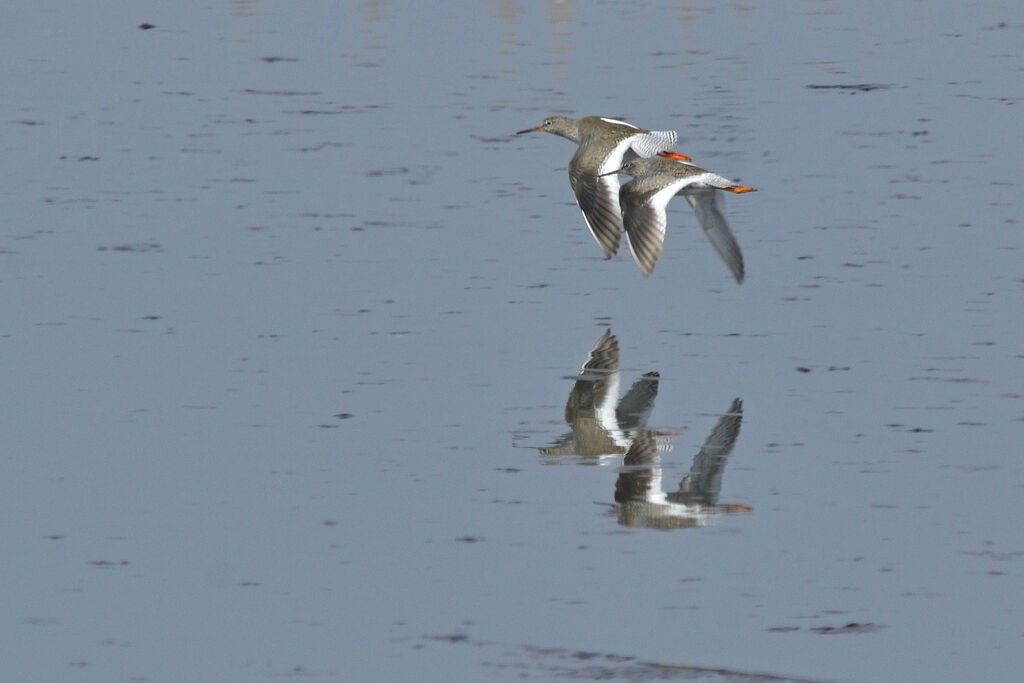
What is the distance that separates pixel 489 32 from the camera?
21641 millimetres

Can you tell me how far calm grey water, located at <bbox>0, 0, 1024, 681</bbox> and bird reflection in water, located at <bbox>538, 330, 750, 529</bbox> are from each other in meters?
0.08

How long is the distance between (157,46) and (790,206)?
1039 cm

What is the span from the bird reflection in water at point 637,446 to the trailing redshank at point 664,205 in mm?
1135

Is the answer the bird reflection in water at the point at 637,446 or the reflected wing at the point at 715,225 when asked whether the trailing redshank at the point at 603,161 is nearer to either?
the reflected wing at the point at 715,225

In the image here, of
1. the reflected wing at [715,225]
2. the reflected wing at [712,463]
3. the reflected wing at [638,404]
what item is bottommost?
the reflected wing at [638,404]

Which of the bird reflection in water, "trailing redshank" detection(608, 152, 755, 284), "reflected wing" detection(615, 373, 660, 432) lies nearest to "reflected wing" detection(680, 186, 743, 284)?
"trailing redshank" detection(608, 152, 755, 284)

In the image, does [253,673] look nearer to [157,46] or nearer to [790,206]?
[790,206]

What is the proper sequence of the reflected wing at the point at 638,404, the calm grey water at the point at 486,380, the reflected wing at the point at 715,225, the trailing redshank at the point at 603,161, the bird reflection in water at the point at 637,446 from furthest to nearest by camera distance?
1. the trailing redshank at the point at 603,161
2. the reflected wing at the point at 715,225
3. the reflected wing at the point at 638,404
4. the bird reflection in water at the point at 637,446
5. the calm grey water at the point at 486,380

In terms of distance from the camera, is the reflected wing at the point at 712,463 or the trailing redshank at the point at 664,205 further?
the trailing redshank at the point at 664,205

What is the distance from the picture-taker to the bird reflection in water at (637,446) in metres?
7.39

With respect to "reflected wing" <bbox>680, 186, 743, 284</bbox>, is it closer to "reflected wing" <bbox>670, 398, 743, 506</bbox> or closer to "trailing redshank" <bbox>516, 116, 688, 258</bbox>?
"trailing redshank" <bbox>516, 116, 688, 258</bbox>

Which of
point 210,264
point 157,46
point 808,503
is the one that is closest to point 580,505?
point 808,503

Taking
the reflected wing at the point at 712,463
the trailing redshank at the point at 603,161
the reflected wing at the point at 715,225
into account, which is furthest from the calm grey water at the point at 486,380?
the trailing redshank at the point at 603,161

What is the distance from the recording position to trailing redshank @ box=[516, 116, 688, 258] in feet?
37.9
